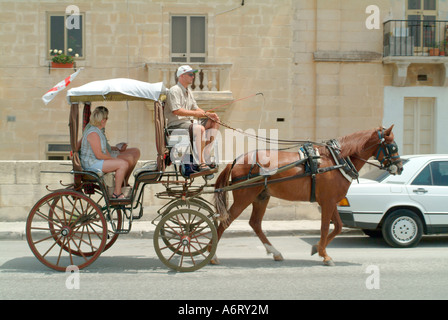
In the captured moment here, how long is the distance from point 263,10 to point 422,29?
16.9 feet

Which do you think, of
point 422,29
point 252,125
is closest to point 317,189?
point 252,125

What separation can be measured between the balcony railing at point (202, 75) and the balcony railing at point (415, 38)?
16.9 ft

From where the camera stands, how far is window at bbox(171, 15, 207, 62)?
16750 millimetres

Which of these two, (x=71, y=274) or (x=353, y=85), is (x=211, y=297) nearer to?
(x=71, y=274)


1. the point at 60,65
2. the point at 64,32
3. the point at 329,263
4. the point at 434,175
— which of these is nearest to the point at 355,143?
the point at 329,263

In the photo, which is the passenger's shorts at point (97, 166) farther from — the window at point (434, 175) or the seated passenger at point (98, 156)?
the window at point (434, 175)

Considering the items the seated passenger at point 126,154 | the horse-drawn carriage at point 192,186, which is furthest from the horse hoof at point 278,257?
the seated passenger at point 126,154

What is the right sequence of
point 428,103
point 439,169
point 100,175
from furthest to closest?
point 428,103 → point 439,169 → point 100,175

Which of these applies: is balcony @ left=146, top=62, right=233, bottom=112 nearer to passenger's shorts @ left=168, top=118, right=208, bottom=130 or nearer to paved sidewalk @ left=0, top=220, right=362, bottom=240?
paved sidewalk @ left=0, top=220, right=362, bottom=240

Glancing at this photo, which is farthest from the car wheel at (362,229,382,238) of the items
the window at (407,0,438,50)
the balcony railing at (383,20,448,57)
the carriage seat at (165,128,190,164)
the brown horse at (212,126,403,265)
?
the window at (407,0,438,50)

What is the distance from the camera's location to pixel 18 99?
54.1 ft

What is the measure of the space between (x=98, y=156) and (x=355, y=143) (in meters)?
3.70

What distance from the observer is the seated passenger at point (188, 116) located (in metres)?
7.27

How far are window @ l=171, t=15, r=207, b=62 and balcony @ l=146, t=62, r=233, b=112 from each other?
715mm
